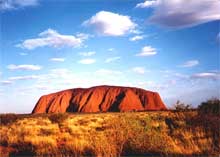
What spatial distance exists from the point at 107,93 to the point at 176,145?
96061 mm

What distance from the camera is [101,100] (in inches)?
4129

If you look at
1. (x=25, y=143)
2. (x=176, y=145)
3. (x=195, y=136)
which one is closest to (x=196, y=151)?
(x=176, y=145)

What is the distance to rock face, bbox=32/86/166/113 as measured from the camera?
100894mm

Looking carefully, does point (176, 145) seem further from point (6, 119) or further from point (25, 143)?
point (6, 119)

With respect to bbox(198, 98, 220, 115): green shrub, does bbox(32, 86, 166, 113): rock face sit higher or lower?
higher

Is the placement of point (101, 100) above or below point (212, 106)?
above

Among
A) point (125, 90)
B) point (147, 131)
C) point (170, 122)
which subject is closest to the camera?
point (147, 131)

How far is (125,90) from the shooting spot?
105625 mm

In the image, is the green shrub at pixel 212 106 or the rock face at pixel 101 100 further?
the rock face at pixel 101 100

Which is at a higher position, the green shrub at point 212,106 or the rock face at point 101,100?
the rock face at point 101,100

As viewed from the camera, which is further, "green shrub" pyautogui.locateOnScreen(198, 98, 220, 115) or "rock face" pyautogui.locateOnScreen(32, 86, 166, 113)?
"rock face" pyautogui.locateOnScreen(32, 86, 166, 113)

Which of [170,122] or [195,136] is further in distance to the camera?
[170,122]

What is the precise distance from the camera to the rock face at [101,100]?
101 meters

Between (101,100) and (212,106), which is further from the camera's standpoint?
(101,100)
